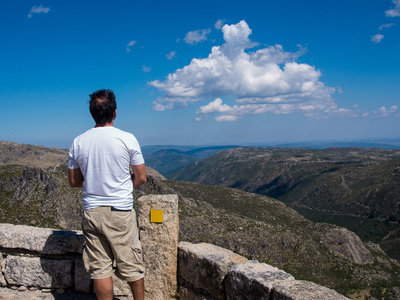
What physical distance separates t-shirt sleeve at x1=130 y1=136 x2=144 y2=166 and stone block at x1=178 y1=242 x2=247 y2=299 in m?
2.54

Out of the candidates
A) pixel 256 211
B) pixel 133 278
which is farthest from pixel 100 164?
pixel 256 211

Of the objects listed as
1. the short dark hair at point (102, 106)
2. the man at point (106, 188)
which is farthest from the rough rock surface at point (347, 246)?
the short dark hair at point (102, 106)

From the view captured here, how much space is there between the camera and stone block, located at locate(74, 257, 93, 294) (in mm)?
7098

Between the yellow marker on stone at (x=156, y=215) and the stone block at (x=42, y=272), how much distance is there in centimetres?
231

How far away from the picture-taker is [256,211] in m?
107

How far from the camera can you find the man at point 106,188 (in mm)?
5051

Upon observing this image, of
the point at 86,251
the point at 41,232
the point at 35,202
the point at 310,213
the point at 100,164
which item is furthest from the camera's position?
the point at 310,213

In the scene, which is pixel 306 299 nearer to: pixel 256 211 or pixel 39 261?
pixel 39 261

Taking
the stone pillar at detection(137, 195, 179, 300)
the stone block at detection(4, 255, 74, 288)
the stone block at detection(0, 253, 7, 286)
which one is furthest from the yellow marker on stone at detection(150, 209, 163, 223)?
the stone block at detection(0, 253, 7, 286)

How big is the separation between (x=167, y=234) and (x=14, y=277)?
12.6ft

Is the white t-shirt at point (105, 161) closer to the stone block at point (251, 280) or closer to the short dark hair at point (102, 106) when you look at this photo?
the short dark hair at point (102, 106)

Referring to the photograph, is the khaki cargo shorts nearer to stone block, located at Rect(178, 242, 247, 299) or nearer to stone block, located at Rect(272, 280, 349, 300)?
stone block, located at Rect(178, 242, 247, 299)

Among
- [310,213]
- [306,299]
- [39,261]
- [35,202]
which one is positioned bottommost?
[310,213]

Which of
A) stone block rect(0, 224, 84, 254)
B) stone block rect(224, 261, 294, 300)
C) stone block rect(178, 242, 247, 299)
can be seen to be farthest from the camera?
stone block rect(0, 224, 84, 254)
